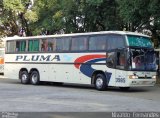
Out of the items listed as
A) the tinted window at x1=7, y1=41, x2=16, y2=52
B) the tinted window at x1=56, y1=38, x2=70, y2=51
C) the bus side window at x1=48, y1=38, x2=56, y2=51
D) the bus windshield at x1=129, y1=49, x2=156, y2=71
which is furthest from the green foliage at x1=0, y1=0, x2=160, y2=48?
the tinted window at x1=7, y1=41, x2=16, y2=52

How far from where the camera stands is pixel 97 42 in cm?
2511

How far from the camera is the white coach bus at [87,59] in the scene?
77.9 ft

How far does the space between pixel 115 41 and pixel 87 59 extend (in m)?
2.25

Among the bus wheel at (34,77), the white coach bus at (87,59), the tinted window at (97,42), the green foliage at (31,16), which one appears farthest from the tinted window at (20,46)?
the green foliage at (31,16)

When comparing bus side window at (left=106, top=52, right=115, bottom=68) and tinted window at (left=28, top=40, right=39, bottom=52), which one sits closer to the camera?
bus side window at (left=106, top=52, right=115, bottom=68)

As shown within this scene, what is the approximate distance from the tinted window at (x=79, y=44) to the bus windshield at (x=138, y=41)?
119 inches

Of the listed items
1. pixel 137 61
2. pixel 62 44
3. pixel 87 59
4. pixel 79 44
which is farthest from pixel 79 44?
pixel 137 61

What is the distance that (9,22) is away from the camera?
47094 millimetres

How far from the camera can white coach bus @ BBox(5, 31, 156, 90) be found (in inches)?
935

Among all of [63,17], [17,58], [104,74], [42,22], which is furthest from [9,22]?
[104,74]

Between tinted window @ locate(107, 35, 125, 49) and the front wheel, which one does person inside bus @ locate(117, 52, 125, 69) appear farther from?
the front wheel

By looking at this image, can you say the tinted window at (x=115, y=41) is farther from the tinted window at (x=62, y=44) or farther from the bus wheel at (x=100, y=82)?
the tinted window at (x=62, y=44)

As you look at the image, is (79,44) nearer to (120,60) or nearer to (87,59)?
(87,59)

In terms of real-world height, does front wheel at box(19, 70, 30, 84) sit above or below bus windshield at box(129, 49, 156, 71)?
below
